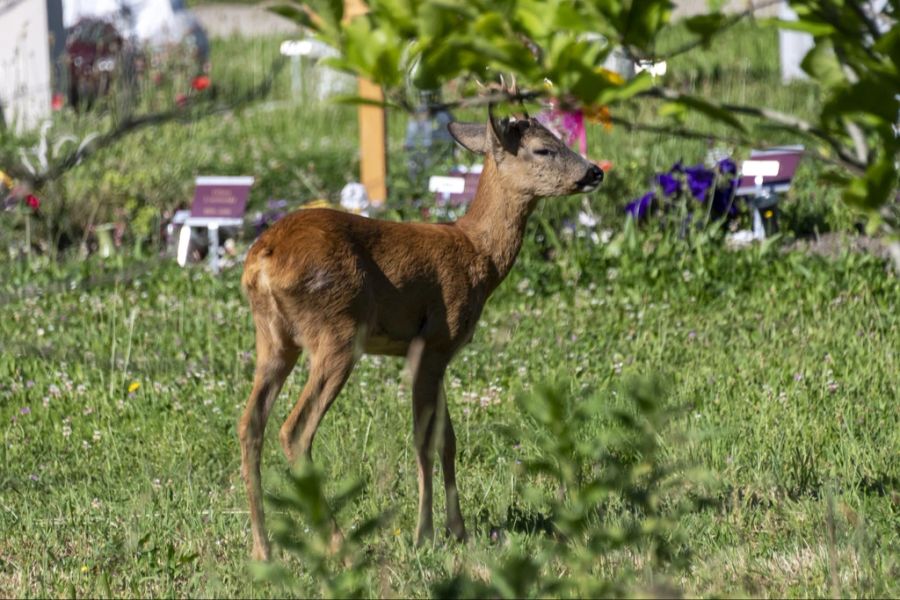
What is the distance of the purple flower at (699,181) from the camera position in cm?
820

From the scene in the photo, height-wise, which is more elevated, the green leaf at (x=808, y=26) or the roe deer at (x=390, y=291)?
the green leaf at (x=808, y=26)

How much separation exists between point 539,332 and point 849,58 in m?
4.14

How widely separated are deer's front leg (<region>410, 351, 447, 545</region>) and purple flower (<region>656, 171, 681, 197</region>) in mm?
3750

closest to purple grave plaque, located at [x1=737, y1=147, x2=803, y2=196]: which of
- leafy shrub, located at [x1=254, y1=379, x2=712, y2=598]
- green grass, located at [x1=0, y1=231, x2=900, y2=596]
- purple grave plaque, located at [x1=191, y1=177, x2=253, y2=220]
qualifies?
green grass, located at [x1=0, y1=231, x2=900, y2=596]

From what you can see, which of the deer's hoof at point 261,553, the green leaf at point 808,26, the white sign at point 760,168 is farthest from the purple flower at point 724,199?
the green leaf at point 808,26

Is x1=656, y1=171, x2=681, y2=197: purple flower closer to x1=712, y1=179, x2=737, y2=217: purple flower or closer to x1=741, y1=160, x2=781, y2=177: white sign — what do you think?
x1=712, y1=179, x2=737, y2=217: purple flower

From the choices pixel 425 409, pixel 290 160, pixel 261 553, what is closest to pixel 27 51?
pixel 290 160

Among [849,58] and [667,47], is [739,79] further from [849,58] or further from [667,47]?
[849,58]

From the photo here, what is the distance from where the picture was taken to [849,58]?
9.28 feet

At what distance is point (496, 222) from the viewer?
5.05m

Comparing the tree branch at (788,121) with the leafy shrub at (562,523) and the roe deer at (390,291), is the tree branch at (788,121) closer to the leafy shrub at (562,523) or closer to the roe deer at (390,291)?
the leafy shrub at (562,523)

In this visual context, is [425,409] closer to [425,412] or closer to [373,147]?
[425,412]

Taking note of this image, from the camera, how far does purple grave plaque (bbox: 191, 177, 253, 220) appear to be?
8.38 meters

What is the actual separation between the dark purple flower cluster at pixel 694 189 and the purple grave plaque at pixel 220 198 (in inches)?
86.3
